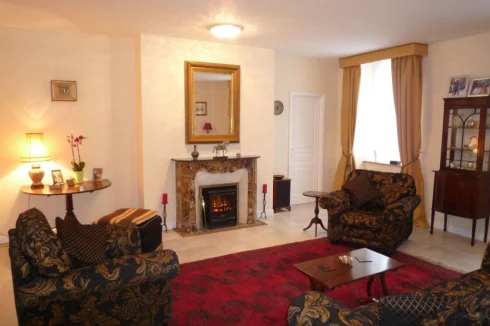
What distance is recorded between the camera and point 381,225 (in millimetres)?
4301

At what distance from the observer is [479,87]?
4.79m

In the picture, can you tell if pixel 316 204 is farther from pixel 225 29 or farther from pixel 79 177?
pixel 79 177

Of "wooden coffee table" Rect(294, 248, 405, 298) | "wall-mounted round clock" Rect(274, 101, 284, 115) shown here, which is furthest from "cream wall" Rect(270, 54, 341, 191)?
"wooden coffee table" Rect(294, 248, 405, 298)

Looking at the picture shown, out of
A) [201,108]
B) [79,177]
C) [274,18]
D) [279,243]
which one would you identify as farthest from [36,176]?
[274,18]

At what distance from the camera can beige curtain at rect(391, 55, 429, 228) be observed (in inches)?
216

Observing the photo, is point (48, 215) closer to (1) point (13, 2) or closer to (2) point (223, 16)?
(1) point (13, 2)

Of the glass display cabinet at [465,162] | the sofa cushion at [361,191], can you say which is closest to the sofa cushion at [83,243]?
the sofa cushion at [361,191]

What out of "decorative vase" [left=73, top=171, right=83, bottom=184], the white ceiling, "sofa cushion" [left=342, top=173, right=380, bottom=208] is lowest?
"sofa cushion" [left=342, top=173, right=380, bottom=208]

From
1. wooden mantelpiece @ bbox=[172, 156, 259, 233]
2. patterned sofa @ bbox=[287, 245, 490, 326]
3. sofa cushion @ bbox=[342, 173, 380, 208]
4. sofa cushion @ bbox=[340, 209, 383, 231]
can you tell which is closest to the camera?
patterned sofa @ bbox=[287, 245, 490, 326]

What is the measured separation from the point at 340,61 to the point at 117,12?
4.20 m

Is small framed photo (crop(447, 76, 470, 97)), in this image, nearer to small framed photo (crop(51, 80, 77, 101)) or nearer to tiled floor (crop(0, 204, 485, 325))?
tiled floor (crop(0, 204, 485, 325))

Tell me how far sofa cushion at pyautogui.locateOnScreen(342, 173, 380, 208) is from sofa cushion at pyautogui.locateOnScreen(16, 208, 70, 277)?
3.50 m

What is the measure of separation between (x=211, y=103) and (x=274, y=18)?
5.77ft

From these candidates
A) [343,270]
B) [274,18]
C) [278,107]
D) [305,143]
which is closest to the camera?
[343,270]
